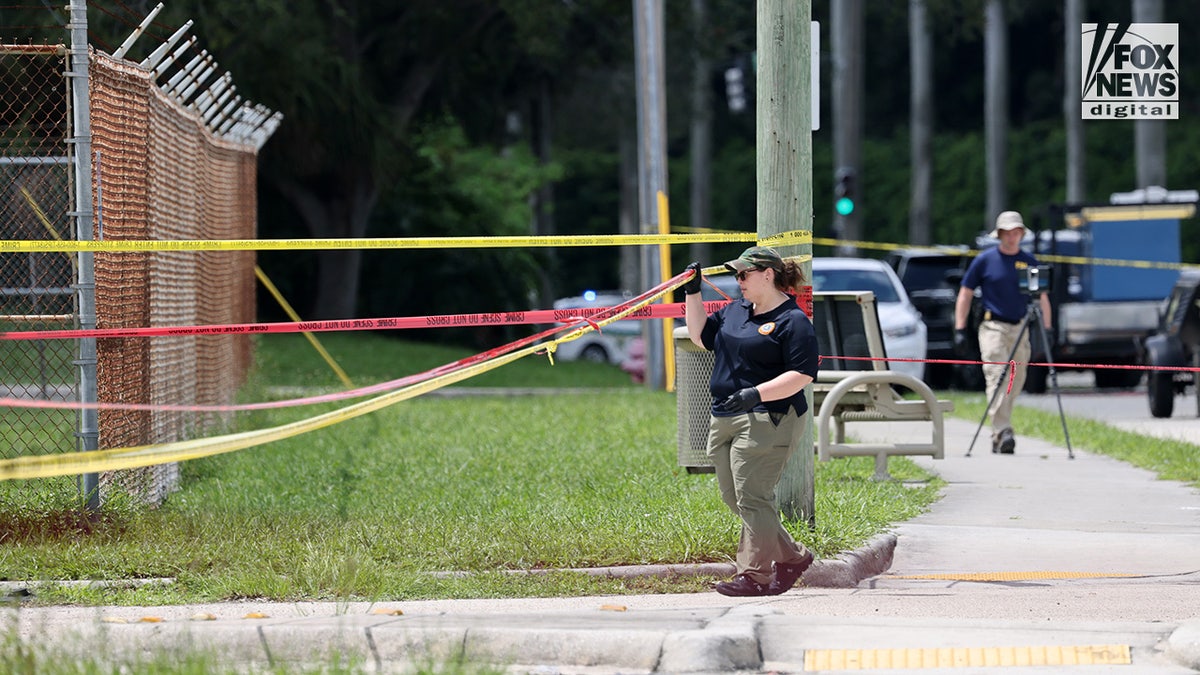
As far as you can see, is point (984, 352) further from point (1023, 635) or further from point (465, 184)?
point (465, 184)

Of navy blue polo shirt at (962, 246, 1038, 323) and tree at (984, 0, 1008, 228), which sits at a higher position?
tree at (984, 0, 1008, 228)

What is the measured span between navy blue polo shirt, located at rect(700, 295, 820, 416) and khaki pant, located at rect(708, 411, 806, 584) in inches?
3.2

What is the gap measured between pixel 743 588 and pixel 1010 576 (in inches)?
57.8

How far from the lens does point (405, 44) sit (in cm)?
3148

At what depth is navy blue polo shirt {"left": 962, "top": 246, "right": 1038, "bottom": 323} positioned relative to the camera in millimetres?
13102

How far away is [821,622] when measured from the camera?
6699mm

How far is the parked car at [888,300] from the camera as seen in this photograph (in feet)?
64.8

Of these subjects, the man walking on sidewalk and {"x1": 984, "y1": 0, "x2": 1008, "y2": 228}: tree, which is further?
{"x1": 984, "y1": 0, "x2": 1008, "y2": 228}: tree

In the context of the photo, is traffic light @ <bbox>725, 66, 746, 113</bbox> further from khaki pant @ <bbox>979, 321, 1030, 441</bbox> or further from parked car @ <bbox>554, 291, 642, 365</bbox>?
khaki pant @ <bbox>979, 321, 1030, 441</bbox>

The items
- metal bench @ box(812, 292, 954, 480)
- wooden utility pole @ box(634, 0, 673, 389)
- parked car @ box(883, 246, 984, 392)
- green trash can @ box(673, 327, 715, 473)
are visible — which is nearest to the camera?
green trash can @ box(673, 327, 715, 473)

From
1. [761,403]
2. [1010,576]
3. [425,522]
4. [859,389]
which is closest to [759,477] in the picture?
[761,403]

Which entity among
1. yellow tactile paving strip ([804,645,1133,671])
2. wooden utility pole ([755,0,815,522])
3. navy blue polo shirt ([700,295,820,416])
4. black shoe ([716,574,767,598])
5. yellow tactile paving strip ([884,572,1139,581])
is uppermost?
wooden utility pole ([755,0,815,522])

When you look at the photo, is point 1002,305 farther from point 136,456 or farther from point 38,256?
point 136,456

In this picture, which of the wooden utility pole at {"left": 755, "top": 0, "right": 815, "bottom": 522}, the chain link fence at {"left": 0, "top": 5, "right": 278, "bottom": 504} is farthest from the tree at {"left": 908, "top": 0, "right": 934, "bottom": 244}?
the wooden utility pole at {"left": 755, "top": 0, "right": 815, "bottom": 522}
